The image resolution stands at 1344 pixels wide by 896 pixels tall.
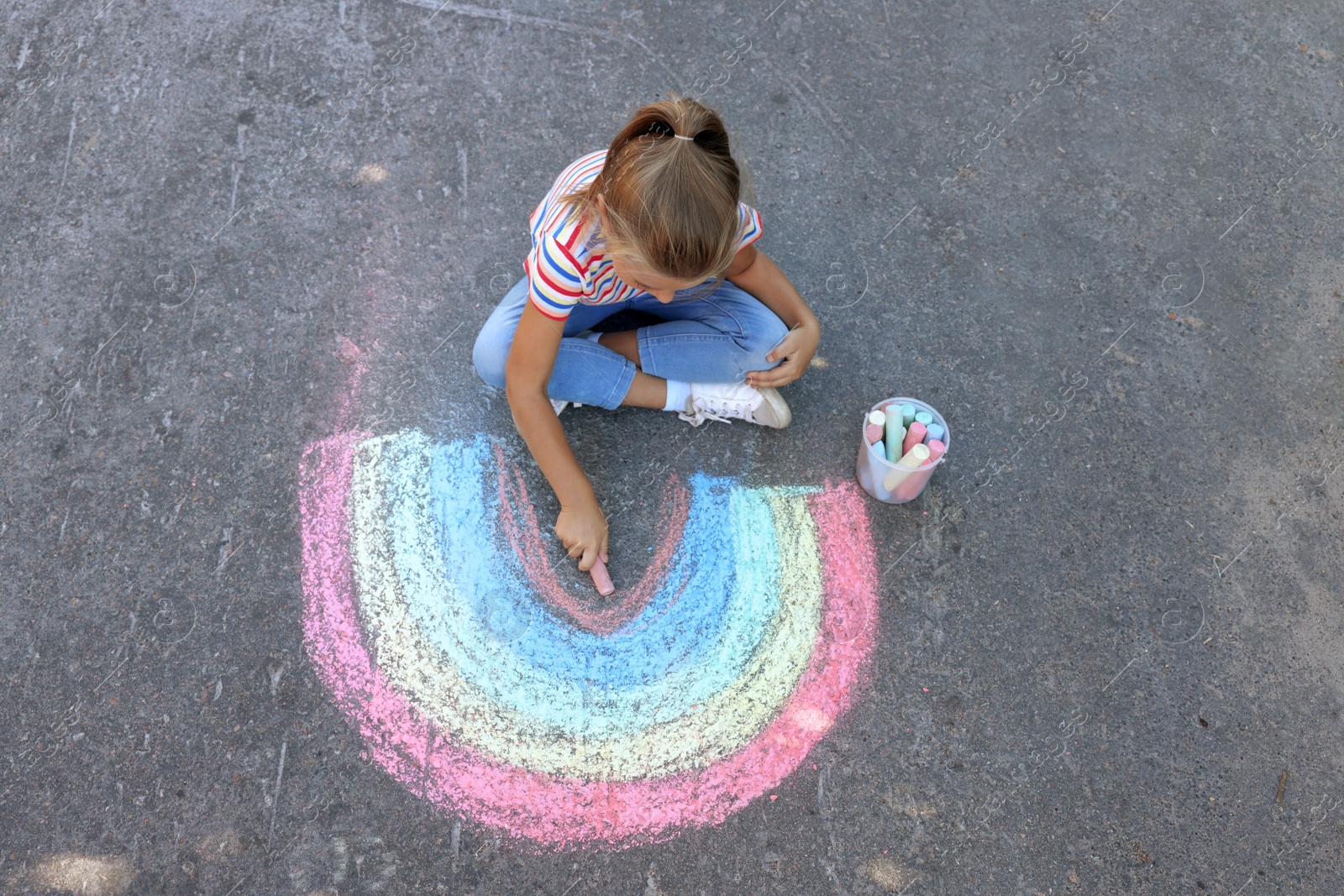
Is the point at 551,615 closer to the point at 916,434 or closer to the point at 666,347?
the point at 666,347

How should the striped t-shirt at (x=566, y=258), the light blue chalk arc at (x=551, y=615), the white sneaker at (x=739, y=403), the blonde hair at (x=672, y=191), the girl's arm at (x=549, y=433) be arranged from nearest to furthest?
the blonde hair at (x=672, y=191) → the striped t-shirt at (x=566, y=258) → the girl's arm at (x=549, y=433) → the light blue chalk arc at (x=551, y=615) → the white sneaker at (x=739, y=403)

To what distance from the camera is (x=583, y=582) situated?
7.18 feet

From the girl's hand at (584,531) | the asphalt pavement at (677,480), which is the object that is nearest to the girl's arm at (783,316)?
the asphalt pavement at (677,480)

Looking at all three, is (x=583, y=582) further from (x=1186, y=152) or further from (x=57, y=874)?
(x=1186, y=152)


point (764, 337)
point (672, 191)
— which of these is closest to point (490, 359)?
point (764, 337)

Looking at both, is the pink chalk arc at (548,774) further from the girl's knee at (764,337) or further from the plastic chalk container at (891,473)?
the girl's knee at (764,337)

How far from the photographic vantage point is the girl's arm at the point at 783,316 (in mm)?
2205

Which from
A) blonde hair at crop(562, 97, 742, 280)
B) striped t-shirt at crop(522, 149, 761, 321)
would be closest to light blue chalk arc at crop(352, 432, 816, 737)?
striped t-shirt at crop(522, 149, 761, 321)

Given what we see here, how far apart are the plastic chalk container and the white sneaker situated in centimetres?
26

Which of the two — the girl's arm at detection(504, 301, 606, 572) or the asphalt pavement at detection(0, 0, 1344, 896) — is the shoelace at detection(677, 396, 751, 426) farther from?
the girl's arm at detection(504, 301, 606, 572)

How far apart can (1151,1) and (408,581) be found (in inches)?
141

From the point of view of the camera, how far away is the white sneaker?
2314 millimetres

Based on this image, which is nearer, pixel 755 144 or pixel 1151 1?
pixel 755 144

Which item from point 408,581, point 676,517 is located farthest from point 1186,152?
point 408,581
